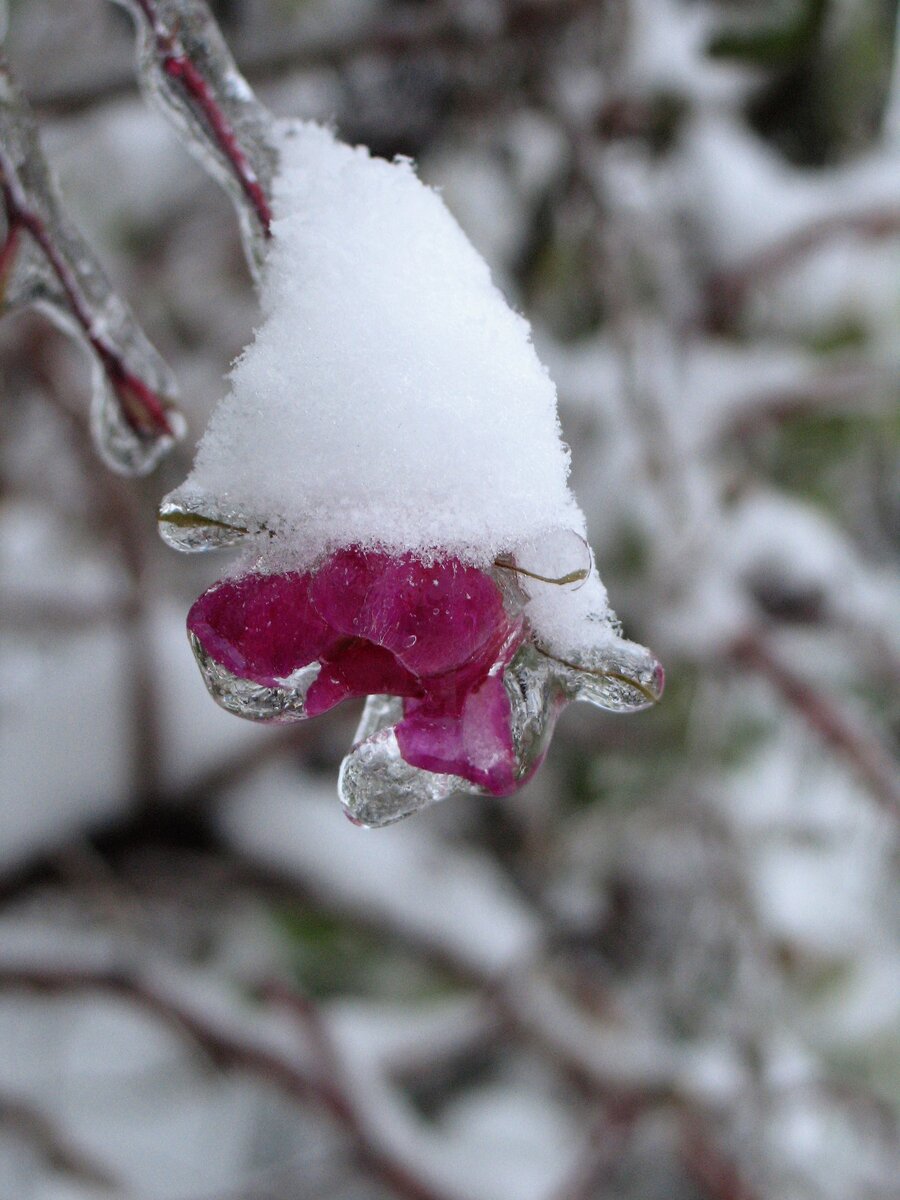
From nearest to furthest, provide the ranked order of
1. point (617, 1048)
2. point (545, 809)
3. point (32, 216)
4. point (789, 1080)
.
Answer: point (32, 216) → point (789, 1080) → point (617, 1048) → point (545, 809)

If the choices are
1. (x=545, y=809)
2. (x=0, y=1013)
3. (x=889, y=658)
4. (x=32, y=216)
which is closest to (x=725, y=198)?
(x=889, y=658)

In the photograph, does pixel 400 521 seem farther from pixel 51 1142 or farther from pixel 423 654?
pixel 51 1142

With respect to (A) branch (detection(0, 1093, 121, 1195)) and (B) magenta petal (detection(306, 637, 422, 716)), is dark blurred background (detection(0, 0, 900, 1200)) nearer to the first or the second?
(A) branch (detection(0, 1093, 121, 1195))

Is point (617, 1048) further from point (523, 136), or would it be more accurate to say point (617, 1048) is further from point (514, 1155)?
point (523, 136)

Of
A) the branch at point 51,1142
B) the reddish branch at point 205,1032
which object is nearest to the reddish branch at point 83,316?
the reddish branch at point 205,1032

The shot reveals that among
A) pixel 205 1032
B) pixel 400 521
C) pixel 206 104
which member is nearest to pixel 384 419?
pixel 400 521
